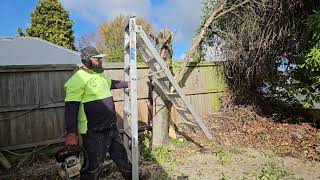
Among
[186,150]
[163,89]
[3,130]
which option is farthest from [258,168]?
[3,130]

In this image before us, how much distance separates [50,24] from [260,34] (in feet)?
62.9

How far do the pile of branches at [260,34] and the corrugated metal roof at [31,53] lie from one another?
722 centimetres

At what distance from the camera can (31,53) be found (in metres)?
15.3

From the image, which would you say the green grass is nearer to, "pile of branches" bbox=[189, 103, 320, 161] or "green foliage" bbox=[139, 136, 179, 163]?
"pile of branches" bbox=[189, 103, 320, 161]

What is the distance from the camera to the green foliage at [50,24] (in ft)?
79.3

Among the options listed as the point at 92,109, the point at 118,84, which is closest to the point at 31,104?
the point at 118,84

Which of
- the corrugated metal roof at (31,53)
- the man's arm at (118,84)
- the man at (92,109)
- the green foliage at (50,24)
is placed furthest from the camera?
the green foliage at (50,24)

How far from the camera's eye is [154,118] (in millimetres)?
7637

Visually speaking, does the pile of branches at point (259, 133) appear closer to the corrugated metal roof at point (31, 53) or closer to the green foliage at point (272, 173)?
the green foliage at point (272, 173)

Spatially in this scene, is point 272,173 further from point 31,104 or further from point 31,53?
point 31,53

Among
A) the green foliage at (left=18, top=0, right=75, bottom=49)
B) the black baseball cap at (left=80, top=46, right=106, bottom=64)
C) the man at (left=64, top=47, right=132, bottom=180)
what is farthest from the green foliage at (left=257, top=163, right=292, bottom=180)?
the green foliage at (left=18, top=0, right=75, bottom=49)

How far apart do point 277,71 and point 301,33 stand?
1.44m

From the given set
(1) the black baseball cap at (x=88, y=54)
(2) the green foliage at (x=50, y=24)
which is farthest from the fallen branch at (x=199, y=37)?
(2) the green foliage at (x=50, y=24)

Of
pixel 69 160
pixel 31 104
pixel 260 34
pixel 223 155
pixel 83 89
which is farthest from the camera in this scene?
pixel 260 34
